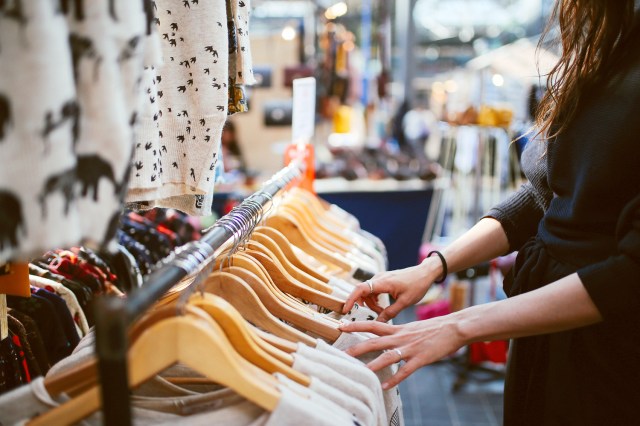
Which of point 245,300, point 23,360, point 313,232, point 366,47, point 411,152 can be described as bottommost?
point 411,152

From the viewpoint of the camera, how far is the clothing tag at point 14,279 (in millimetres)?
1030

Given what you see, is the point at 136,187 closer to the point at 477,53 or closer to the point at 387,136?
the point at 387,136

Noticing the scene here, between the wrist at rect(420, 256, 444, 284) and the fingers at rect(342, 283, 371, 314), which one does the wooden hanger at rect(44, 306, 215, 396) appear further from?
the wrist at rect(420, 256, 444, 284)

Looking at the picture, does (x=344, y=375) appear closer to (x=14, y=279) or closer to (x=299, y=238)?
(x=14, y=279)

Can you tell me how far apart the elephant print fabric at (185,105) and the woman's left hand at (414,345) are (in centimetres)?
49

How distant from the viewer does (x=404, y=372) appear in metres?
1.05

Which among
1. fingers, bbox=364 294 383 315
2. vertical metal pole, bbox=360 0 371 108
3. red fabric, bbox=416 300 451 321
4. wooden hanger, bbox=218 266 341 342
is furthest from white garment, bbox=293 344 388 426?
vertical metal pole, bbox=360 0 371 108

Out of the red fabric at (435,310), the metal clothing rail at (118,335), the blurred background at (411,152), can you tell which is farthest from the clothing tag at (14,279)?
the red fabric at (435,310)

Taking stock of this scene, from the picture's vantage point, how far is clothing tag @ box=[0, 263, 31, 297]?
40.6 inches

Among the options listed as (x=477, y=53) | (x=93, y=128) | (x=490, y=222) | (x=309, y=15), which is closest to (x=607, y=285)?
(x=490, y=222)

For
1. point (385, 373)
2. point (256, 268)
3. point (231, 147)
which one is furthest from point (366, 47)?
point (385, 373)

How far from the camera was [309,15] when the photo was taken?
19.1 feet

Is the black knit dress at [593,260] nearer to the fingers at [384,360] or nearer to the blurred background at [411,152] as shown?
the fingers at [384,360]

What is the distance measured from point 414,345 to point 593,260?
0.38 meters
